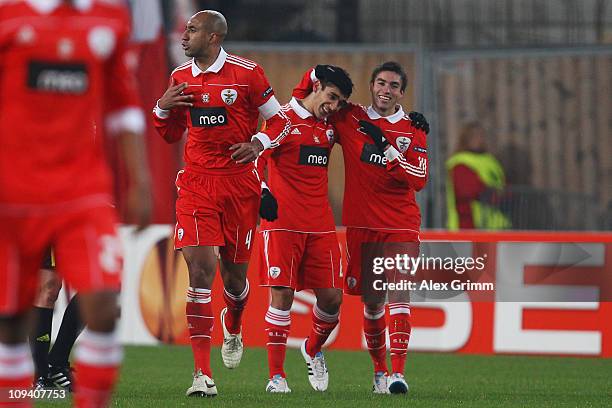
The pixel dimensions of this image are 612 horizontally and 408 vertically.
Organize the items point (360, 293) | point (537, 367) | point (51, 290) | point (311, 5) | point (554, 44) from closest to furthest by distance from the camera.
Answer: point (51, 290), point (360, 293), point (537, 367), point (554, 44), point (311, 5)

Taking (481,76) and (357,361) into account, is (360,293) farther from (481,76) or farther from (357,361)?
(481,76)

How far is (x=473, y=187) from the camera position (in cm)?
1574

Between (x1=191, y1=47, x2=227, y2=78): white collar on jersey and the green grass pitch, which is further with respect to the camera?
(x1=191, y1=47, x2=227, y2=78): white collar on jersey

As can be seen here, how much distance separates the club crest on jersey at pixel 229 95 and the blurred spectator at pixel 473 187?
23.3 ft

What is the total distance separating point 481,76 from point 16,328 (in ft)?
41.9

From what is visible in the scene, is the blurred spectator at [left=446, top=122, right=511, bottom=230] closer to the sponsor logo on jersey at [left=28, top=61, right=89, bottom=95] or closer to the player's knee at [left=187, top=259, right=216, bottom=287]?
the player's knee at [left=187, top=259, right=216, bottom=287]

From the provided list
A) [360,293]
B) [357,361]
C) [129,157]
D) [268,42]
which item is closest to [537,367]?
[357,361]

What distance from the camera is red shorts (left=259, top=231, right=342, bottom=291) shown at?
29.8 ft

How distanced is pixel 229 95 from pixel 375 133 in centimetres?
104

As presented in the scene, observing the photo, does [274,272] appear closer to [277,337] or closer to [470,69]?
[277,337]

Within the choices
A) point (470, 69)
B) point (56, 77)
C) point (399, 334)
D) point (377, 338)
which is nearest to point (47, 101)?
point (56, 77)

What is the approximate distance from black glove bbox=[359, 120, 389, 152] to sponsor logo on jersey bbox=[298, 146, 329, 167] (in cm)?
29

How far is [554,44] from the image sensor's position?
16.8 metres

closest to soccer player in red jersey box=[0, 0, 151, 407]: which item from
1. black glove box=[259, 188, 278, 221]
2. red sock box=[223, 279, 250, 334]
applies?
black glove box=[259, 188, 278, 221]
